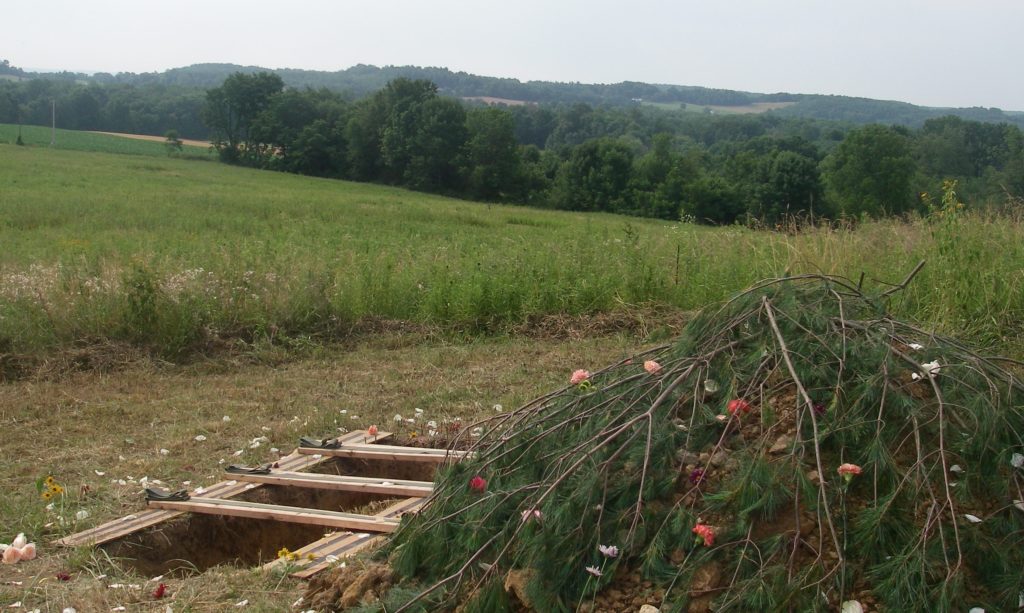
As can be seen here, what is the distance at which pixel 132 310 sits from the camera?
289 inches

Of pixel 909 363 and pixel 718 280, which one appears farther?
pixel 718 280

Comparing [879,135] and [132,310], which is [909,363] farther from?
[879,135]

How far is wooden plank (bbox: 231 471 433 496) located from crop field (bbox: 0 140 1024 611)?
46 cm

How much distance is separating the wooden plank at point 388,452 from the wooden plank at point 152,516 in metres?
0.05

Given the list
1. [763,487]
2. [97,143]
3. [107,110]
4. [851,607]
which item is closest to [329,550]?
[763,487]

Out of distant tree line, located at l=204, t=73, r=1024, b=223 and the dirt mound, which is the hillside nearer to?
distant tree line, located at l=204, t=73, r=1024, b=223

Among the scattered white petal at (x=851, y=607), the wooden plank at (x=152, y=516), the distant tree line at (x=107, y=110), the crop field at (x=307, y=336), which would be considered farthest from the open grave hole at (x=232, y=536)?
the distant tree line at (x=107, y=110)

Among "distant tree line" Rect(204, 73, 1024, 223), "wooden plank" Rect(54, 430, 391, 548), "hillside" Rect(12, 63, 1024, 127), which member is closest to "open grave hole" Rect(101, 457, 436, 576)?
"wooden plank" Rect(54, 430, 391, 548)

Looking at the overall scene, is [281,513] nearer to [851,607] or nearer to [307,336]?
[851,607]

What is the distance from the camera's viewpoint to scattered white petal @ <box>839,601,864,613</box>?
2520mm

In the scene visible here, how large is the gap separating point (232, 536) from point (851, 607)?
121 inches

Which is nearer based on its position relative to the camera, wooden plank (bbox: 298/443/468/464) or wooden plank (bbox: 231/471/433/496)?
wooden plank (bbox: 231/471/433/496)

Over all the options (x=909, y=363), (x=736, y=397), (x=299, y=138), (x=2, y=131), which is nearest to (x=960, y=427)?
(x=909, y=363)

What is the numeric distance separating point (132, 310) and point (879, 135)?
128 feet
